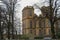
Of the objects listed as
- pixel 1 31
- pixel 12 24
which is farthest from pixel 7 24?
pixel 1 31

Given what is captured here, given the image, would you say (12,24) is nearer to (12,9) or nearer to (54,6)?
(12,9)

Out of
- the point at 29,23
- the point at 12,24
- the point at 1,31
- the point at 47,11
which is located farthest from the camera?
the point at 29,23

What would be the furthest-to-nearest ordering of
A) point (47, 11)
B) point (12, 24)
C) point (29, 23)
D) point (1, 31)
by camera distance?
point (29, 23) → point (1, 31) → point (12, 24) → point (47, 11)

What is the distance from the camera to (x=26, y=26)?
3024 inches

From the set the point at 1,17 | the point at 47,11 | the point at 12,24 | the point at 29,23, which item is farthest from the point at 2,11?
the point at 29,23

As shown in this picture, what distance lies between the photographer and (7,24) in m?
36.1

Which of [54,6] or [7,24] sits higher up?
[54,6]

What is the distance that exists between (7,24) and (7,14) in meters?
2.01

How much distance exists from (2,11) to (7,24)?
290 centimetres

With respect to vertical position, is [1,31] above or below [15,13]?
below

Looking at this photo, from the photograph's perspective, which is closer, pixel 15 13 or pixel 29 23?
pixel 15 13

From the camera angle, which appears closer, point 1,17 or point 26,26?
point 1,17

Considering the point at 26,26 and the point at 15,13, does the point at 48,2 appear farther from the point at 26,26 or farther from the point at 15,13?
the point at 26,26

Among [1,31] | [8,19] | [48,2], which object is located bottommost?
[1,31]
